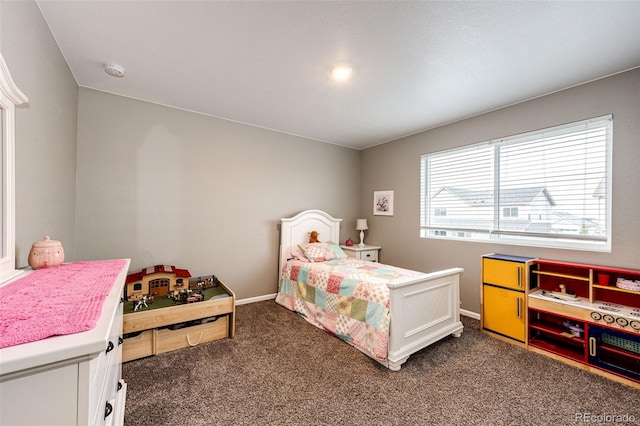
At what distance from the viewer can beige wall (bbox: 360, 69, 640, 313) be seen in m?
2.23

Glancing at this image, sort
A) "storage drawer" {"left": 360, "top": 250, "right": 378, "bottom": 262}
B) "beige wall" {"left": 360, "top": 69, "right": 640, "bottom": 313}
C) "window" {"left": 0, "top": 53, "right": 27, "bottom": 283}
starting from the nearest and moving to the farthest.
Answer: "window" {"left": 0, "top": 53, "right": 27, "bottom": 283}, "beige wall" {"left": 360, "top": 69, "right": 640, "bottom": 313}, "storage drawer" {"left": 360, "top": 250, "right": 378, "bottom": 262}

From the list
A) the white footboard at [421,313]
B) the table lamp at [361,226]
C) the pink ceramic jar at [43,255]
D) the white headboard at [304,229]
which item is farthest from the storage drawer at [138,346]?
the table lamp at [361,226]

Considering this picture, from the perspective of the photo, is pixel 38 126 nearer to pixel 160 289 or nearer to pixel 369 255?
pixel 160 289

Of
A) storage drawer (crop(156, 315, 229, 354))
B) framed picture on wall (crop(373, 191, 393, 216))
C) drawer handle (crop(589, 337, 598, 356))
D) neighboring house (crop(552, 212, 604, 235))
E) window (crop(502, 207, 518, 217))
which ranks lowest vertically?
storage drawer (crop(156, 315, 229, 354))

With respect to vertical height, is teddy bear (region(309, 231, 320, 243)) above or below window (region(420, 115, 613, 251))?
below

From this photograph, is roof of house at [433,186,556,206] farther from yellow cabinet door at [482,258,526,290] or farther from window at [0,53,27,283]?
window at [0,53,27,283]

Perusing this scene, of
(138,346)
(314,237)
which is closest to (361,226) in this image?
(314,237)

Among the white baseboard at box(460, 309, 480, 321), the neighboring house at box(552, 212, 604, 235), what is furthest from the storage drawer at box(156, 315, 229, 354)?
the neighboring house at box(552, 212, 604, 235)

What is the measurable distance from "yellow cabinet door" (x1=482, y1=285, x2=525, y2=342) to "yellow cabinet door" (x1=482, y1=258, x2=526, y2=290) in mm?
67

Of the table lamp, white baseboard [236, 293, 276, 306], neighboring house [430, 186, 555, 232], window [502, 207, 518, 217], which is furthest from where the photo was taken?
the table lamp

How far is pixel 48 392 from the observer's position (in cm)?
62

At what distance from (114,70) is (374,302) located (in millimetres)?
3043

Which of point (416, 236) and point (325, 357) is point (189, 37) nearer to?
point (325, 357)

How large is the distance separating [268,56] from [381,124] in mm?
1967
